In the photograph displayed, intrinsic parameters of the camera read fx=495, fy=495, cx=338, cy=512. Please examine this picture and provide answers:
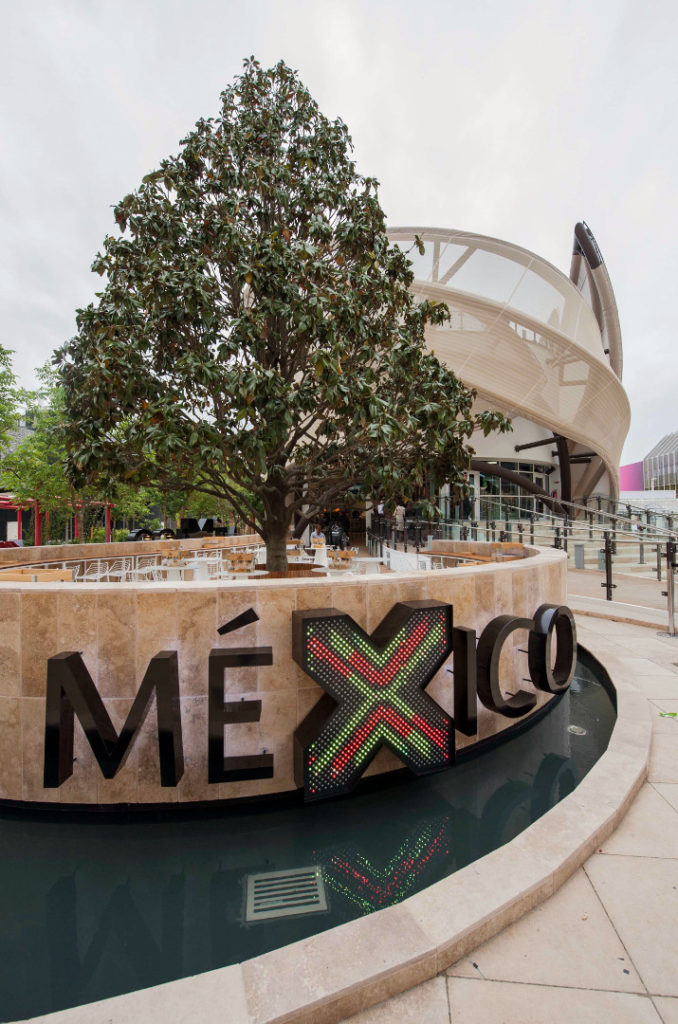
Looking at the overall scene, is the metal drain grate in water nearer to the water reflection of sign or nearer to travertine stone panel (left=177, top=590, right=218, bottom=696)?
the water reflection of sign

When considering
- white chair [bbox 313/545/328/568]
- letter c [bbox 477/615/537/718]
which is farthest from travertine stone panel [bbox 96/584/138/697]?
white chair [bbox 313/545/328/568]

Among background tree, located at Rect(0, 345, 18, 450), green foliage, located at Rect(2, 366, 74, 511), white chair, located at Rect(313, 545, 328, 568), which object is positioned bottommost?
white chair, located at Rect(313, 545, 328, 568)

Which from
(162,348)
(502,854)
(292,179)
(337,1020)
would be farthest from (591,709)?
(292,179)

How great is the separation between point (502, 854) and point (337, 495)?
23.6 feet

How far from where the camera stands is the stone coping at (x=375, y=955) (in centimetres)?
209

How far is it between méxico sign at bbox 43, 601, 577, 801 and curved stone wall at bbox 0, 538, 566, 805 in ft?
0.51

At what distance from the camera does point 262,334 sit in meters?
7.55

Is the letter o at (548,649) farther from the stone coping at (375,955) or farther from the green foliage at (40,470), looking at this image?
the green foliage at (40,470)

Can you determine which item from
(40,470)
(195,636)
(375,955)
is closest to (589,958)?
(375,955)

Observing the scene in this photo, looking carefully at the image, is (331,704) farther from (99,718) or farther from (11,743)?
(11,743)

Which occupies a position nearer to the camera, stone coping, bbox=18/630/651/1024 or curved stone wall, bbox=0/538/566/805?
stone coping, bbox=18/630/651/1024

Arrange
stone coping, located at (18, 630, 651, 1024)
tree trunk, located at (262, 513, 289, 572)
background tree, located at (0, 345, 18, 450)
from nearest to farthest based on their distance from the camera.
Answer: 1. stone coping, located at (18, 630, 651, 1024)
2. tree trunk, located at (262, 513, 289, 572)
3. background tree, located at (0, 345, 18, 450)

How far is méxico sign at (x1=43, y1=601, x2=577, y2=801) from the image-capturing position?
3766 mm

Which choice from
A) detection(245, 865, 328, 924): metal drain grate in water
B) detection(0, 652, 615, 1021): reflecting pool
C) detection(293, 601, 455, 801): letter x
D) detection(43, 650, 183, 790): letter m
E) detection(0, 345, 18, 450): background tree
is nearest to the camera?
detection(0, 652, 615, 1021): reflecting pool
